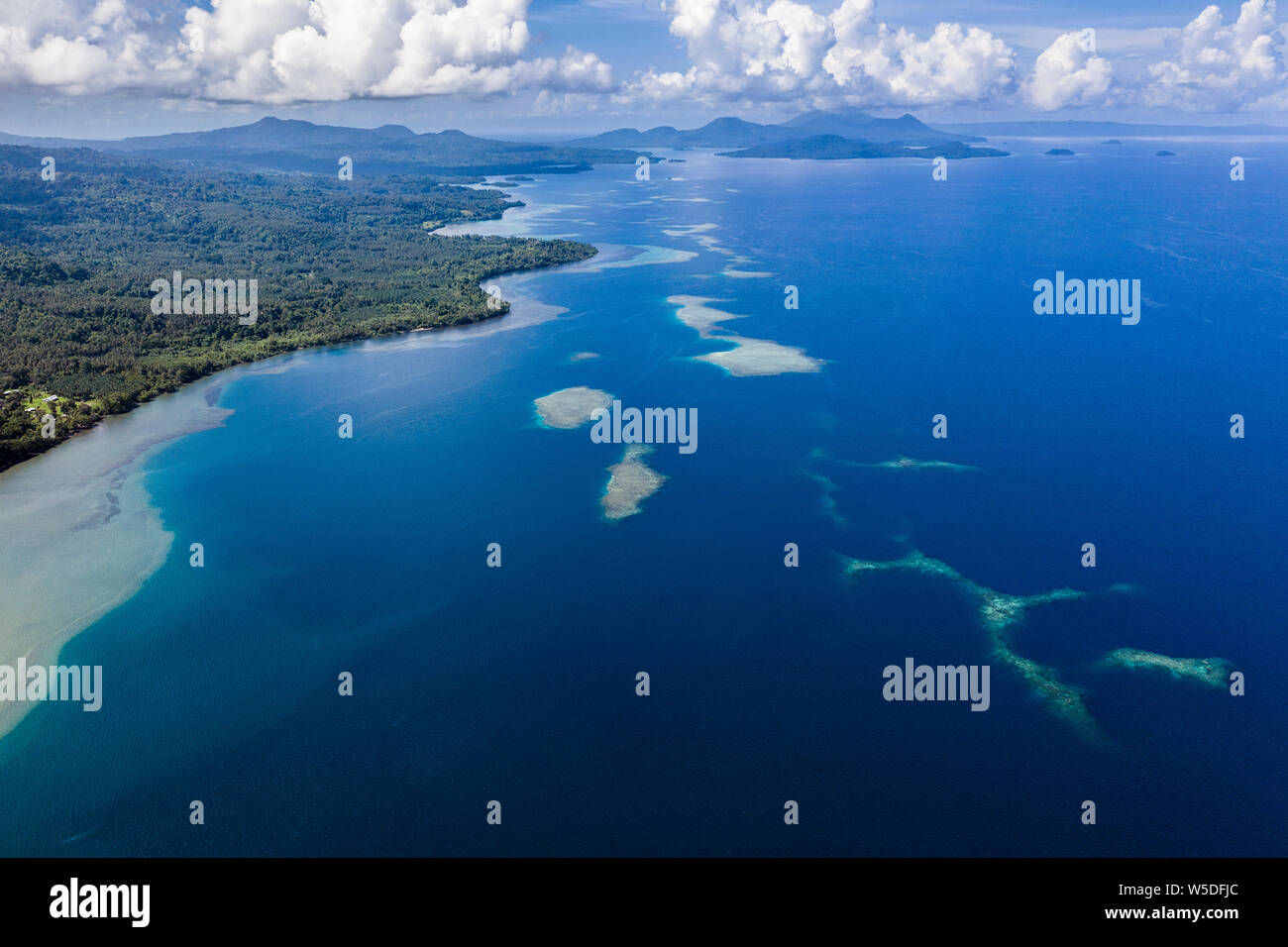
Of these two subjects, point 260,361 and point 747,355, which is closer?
point 747,355

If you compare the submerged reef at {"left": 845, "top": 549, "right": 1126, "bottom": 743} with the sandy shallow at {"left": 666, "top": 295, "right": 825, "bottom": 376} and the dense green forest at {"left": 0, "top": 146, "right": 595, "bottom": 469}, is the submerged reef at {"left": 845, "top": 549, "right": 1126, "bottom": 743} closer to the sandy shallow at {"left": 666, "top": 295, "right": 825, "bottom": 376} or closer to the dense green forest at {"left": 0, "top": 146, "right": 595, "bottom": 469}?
the sandy shallow at {"left": 666, "top": 295, "right": 825, "bottom": 376}

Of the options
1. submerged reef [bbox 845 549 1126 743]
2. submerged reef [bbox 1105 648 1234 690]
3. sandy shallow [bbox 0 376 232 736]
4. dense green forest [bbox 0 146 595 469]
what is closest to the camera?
submerged reef [bbox 845 549 1126 743]

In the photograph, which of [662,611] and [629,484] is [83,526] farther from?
[662,611]

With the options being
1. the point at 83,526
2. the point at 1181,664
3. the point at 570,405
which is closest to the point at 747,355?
the point at 570,405

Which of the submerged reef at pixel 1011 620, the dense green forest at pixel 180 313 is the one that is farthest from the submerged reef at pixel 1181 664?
the dense green forest at pixel 180 313

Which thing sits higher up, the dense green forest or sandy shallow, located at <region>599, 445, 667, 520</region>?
the dense green forest

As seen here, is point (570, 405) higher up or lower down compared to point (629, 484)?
higher up

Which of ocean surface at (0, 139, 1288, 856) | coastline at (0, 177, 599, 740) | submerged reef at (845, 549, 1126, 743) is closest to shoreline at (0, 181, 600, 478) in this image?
coastline at (0, 177, 599, 740)

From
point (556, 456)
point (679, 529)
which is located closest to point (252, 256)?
point (556, 456)
